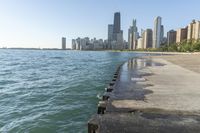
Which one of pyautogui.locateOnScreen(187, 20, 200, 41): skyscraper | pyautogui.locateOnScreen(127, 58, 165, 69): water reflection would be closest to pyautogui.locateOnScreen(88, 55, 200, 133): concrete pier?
pyautogui.locateOnScreen(127, 58, 165, 69): water reflection

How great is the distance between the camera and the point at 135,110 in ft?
21.8

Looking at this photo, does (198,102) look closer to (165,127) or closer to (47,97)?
(165,127)

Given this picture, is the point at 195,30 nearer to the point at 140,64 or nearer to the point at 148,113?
the point at 140,64

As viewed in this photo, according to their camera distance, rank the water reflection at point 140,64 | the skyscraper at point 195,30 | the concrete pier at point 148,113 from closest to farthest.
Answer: the concrete pier at point 148,113 → the water reflection at point 140,64 → the skyscraper at point 195,30

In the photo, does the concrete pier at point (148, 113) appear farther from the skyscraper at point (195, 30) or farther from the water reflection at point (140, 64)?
the skyscraper at point (195, 30)

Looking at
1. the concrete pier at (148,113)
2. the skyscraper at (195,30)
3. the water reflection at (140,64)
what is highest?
the skyscraper at (195,30)

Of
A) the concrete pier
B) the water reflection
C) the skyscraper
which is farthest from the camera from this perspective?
the skyscraper

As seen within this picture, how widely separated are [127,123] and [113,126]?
354 mm

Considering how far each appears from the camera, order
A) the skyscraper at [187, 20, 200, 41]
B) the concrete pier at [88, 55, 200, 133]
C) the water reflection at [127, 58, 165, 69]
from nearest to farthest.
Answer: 1. the concrete pier at [88, 55, 200, 133]
2. the water reflection at [127, 58, 165, 69]
3. the skyscraper at [187, 20, 200, 41]

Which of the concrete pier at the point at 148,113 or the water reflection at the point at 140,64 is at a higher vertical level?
the concrete pier at the point at 148,113

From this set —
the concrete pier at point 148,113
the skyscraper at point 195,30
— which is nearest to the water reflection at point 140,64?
the concrete pier at point 148,113

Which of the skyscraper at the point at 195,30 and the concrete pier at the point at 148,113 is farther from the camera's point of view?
the skyscraper at the point at 195,30

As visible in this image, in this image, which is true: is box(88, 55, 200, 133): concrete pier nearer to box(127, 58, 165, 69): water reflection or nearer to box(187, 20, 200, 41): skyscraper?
box(127, 58, 165, 69): water reflection

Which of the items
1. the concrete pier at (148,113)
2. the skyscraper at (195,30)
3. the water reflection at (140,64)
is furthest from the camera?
the skyscraper at (195,30)
